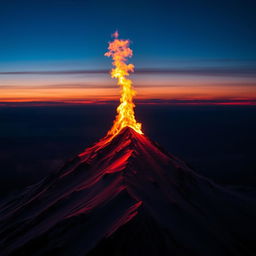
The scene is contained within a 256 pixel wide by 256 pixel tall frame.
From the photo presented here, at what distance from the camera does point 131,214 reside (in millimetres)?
31922

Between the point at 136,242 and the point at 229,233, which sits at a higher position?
the point at 136,242

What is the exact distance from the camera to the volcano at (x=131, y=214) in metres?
30.1

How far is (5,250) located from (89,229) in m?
10.7

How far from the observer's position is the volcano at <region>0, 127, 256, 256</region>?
30.1 m

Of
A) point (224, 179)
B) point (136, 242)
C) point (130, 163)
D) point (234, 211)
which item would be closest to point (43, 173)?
point (224, 179)

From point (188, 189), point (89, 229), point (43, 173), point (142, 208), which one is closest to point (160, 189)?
point (188, 189)

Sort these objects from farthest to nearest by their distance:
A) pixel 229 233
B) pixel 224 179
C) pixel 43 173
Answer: pixel 43 173, pixel 224 179, pixel 229 233

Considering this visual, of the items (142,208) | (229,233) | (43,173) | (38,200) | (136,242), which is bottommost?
(229,233)

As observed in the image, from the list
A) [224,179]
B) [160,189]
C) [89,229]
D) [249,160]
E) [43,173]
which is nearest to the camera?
[89,229]

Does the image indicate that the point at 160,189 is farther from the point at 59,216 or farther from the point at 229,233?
the point at 59,216

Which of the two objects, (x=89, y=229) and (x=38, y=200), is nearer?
(x=89, y=229)

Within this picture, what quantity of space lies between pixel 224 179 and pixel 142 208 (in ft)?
275

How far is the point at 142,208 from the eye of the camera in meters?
32.9

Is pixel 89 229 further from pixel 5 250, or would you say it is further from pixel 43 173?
pixel 43 173
